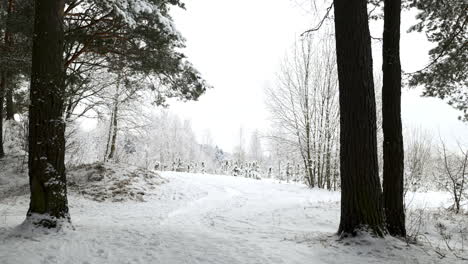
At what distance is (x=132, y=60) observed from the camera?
823cm

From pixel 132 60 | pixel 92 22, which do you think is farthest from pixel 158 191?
pixel 92 22

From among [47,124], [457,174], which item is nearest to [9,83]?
[47,124]

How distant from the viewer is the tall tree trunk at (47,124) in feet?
14.2

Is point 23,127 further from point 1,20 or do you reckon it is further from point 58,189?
point 58,189

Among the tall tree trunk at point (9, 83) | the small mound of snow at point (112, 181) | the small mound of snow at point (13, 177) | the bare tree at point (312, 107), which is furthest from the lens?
the bare tree at point (312, 107)

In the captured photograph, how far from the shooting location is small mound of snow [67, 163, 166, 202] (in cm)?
1009

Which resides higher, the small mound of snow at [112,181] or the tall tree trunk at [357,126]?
the tall tree trunk at [357,126]

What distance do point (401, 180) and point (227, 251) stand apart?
10.8 ft

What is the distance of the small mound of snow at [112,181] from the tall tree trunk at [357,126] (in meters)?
7.94

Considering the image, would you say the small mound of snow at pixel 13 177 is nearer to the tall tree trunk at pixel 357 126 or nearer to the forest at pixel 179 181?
the forest at pixel 179 181

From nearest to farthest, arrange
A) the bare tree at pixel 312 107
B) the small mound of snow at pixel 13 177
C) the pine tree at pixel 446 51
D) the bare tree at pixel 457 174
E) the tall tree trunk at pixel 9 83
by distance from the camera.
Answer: the pine tree at pixel 446 51 → the tall tree trunk at pixel 9 83 → the bare tree at pixel 457 174 → the small mound of snow at pixel 13 177 → the bare tree at pixel 312 107

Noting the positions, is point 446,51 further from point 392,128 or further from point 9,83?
point 9,83

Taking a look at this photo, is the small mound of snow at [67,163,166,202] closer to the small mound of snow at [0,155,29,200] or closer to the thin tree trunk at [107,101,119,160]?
the small mound of snow at [0,155,29,200]

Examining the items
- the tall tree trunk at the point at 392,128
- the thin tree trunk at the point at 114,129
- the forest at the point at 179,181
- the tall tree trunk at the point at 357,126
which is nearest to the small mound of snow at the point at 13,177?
the forest at the point at 179,181
